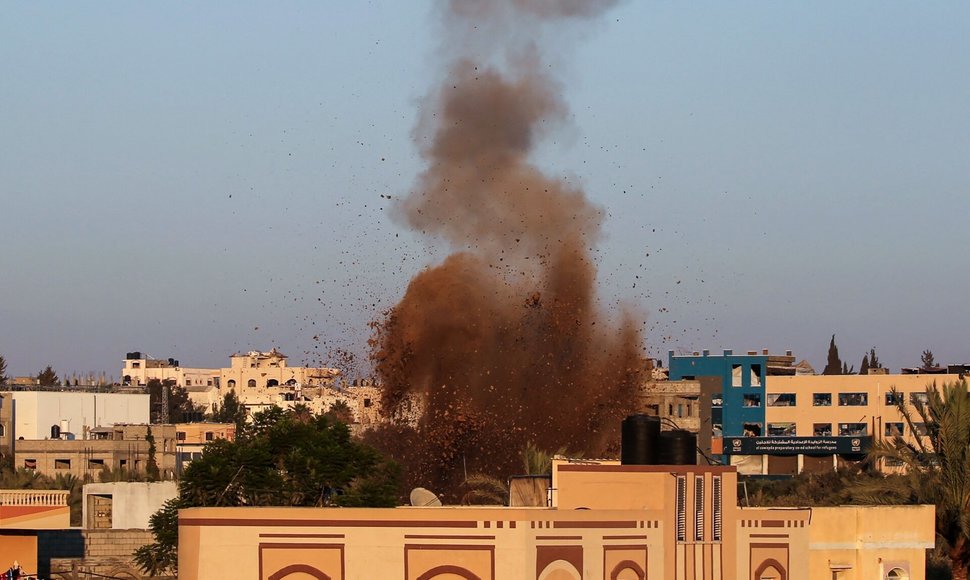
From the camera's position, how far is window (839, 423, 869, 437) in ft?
390

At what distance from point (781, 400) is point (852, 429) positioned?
557 centimetres

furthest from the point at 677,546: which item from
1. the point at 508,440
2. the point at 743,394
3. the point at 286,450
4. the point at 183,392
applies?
the point at 183,392

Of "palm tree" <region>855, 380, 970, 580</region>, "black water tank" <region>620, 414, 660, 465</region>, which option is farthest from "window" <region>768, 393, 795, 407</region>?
"black water tank" <region>620, 414, 660, 465</region>

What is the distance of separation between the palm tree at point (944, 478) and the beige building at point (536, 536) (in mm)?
10099

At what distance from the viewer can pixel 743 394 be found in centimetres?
12162

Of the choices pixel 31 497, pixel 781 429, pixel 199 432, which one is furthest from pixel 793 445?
pixel 31 497

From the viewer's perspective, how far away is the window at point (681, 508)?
109ft

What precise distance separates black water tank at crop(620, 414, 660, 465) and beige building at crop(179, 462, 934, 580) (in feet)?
5.33

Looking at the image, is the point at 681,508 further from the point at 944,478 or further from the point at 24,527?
the point at 24,527

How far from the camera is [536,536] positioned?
101 feet

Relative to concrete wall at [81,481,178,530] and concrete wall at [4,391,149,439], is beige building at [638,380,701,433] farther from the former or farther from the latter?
concrete wall at [81,481,178,530]

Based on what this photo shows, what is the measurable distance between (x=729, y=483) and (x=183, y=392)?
6109 inches

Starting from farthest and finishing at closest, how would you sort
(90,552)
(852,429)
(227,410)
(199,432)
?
(227,410) → (199,432) → (852,429) → (90,552)

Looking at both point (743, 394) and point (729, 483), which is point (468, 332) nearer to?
point (729, 483)
